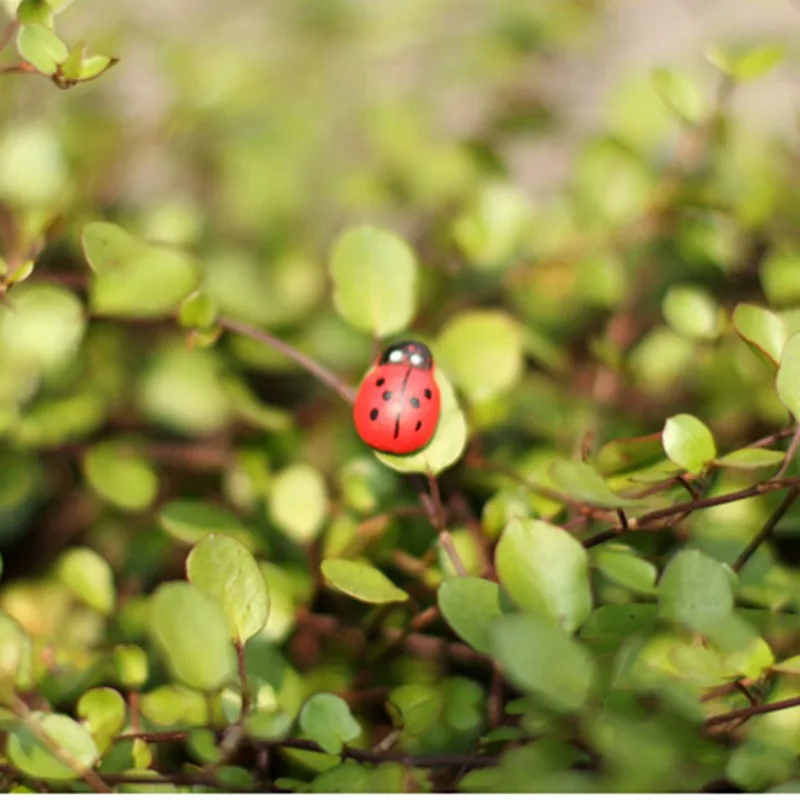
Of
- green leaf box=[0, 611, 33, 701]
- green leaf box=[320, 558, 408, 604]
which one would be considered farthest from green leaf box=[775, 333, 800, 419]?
green leaf box=[0, 611, 33, 701]

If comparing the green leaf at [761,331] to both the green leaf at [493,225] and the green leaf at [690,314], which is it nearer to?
the green leaf at [690,314]

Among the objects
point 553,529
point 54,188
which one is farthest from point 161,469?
point 553,529

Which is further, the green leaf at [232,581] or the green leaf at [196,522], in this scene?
the green leaf at [196,522]

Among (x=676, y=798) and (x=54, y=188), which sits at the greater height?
(x=54, y=188)

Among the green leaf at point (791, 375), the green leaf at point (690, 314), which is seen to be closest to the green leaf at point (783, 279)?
the green leaf at point (690, 314)

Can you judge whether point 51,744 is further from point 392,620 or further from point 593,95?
point 593,95

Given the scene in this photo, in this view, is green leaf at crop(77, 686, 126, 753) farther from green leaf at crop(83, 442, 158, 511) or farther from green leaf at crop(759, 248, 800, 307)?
green leaf at crop(759, 248, 800, 307)
